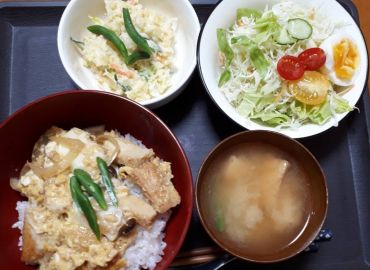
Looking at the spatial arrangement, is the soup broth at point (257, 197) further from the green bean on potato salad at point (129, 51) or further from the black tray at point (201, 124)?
the green bean on potato salad at point (129, 51)

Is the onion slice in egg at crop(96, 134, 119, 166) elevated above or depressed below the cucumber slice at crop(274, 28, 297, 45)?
below

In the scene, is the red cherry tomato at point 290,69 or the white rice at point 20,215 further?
the red cherry tomato at point 290,69

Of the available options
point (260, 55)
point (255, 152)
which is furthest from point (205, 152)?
point (260, 55)

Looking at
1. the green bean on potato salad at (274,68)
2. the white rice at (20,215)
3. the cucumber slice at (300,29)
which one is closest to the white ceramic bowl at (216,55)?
the green bean on potato salad at (274,68)

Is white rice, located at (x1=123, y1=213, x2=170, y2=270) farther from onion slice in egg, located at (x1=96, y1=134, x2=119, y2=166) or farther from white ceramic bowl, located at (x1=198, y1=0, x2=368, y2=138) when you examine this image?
white ceramic bowl, located at (x1=198, y1=0, x2=368, y2=138)

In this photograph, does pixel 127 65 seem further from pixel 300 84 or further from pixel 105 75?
pixel 300 84

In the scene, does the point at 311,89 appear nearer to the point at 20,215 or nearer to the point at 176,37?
the point at 176,37

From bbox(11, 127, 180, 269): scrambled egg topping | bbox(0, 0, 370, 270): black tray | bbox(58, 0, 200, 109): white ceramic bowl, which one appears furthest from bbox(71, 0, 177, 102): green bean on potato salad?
bbox(11, 127, 180, 269): scrambled egg topping
